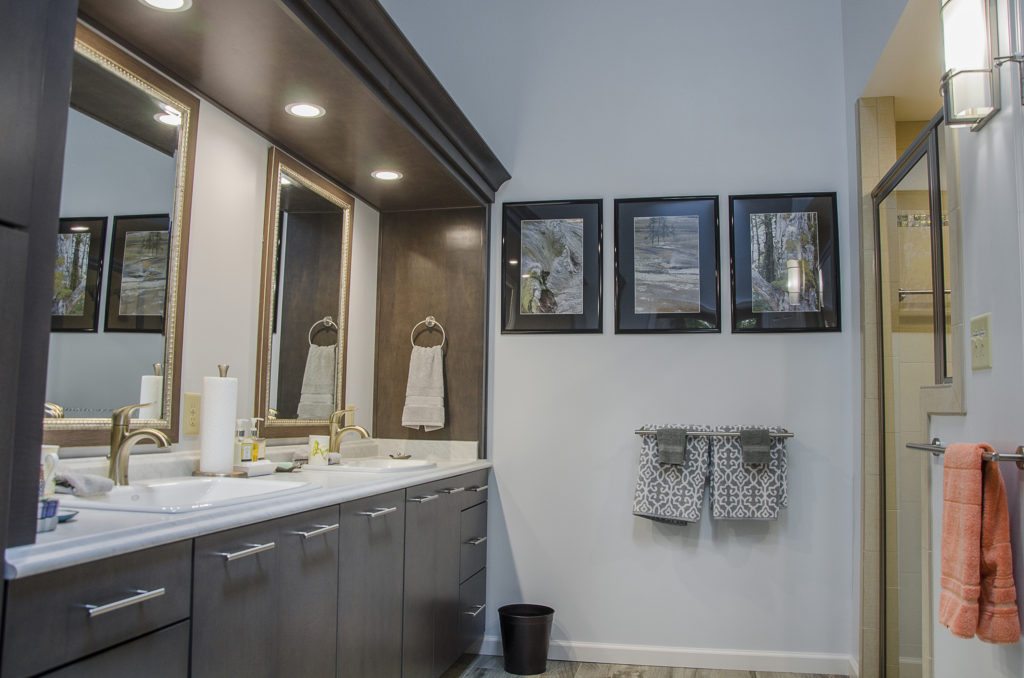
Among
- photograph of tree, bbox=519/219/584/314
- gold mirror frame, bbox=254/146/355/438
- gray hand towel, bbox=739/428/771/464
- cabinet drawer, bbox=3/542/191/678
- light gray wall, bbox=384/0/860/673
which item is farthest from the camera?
photograph of tree, bbox=519/219/584/314

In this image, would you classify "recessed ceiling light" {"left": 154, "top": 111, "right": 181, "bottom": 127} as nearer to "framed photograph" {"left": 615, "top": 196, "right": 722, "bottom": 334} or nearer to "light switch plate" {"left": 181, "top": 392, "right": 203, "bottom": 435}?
"light switch plate" {"left": 181, "top": 392, "right": 203, "bottom": 435}

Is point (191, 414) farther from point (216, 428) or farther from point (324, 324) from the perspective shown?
point (324, 324)

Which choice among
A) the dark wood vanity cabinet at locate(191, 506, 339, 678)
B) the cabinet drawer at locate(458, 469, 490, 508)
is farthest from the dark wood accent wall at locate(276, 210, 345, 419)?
the dark wood vanity cabinet at locate(191, 506, 339, 678)

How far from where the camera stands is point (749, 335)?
344 cm

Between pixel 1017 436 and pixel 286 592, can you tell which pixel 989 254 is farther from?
pixel 286 592

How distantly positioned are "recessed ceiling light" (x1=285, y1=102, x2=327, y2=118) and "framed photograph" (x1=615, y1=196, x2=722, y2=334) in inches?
59.7

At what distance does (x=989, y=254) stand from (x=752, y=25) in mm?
2171

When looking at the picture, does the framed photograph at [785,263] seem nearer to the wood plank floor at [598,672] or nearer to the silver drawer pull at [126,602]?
the wood plank floor at [598,672]

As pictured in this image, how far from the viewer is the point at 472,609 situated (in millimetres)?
3297

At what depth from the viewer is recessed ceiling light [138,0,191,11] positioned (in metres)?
1.91

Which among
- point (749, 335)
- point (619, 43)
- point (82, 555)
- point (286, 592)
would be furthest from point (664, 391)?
point (82, 555)

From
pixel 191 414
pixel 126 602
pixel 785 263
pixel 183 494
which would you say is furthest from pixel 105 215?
pixel 785 263

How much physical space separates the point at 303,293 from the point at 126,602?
6.10 feet

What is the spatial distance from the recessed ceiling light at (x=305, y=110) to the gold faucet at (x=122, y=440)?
42.7 inches
